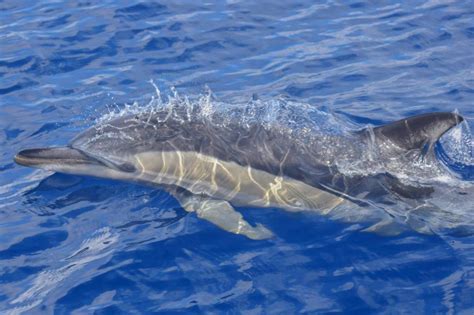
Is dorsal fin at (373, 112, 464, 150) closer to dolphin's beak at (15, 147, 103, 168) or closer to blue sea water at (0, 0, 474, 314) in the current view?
blue sea water at (0, 0, 474, 314)

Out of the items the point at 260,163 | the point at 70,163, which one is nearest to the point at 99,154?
the point at 70,163

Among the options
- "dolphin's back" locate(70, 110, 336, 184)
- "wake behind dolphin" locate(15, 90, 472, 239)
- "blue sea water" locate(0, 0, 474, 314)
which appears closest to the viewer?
"blue sea water" locate(0, 0, 474, 314)

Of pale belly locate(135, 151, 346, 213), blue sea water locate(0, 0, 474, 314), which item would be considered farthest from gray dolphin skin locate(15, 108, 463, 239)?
blue sea water locate(0, 0, 474, 314)

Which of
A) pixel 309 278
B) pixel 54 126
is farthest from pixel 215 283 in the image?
pixel 54 126

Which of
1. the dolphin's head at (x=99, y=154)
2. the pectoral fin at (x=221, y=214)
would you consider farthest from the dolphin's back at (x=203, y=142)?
the pectoral fin at (x=221, y=214)

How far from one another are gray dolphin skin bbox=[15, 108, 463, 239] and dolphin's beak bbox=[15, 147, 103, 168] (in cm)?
1

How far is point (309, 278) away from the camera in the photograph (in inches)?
310

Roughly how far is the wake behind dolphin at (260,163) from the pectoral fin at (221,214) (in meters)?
0.01

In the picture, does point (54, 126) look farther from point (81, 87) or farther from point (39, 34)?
point (39, 34)

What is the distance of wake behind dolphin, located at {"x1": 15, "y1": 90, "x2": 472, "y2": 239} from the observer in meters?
9.05

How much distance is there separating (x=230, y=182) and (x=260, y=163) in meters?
0.40

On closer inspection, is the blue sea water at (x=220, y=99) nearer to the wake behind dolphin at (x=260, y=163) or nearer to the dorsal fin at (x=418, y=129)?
the wake behind dolphin at (x=260, y=163)

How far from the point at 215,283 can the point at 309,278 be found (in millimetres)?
894

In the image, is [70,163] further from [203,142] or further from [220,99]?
[220,99]
